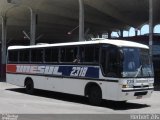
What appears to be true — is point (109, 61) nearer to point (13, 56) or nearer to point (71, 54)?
point (71, 54)

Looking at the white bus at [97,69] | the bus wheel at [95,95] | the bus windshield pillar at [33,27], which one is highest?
the bus windshield pillar at [33,27]

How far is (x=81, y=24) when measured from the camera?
3950 cm

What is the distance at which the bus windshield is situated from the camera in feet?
52.9

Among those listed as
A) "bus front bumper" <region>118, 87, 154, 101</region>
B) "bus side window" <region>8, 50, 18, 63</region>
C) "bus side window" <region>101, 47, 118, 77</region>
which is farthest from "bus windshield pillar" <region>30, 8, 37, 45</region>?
"bus front bumper" <region>118, 87, 154, 101</region>

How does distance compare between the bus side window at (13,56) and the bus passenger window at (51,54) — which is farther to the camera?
the bus side window at (13,56)

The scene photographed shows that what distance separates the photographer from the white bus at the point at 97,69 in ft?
52.9

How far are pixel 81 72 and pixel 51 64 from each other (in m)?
2.75

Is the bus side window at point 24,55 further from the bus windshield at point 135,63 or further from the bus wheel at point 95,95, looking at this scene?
the bus windshield at point 135,63

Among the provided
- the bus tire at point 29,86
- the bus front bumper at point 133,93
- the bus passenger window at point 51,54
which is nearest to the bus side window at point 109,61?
the bus front bumper at point 133,93

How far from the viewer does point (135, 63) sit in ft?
54.0

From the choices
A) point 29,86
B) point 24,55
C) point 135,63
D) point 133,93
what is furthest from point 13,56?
point 133,93

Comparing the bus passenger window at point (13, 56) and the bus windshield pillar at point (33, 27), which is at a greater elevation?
the bus windshield pillar at point (33, 27)

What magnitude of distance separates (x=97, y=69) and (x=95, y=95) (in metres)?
1.13

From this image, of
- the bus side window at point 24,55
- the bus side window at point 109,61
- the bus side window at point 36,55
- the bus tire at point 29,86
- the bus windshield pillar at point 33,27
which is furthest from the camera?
the bus windshield pillar at point 33,27
